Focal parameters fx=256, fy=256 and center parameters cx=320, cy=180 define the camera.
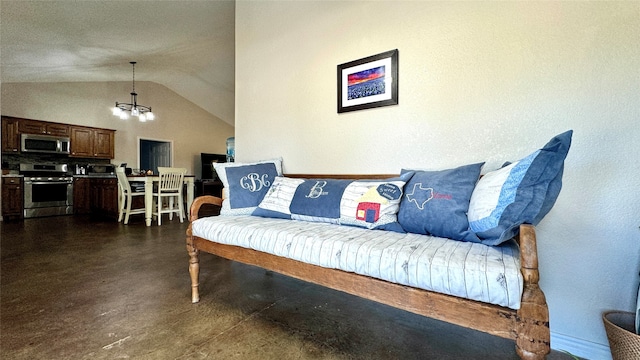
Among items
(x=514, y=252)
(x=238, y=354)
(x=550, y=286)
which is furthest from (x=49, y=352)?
(x=550, y=286)

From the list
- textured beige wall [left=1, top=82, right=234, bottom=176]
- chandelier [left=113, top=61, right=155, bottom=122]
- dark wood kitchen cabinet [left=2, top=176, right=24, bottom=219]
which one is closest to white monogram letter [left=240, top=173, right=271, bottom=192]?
chandelier [left=113, top=61, right=155, bottom=122]

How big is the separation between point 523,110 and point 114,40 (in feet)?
18.4

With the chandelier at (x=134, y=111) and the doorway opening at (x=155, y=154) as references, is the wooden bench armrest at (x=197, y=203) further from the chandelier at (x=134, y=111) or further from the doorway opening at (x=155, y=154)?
the doorway opening at (x=155, y=154)

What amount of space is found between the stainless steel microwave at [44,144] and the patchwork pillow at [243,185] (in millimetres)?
5819

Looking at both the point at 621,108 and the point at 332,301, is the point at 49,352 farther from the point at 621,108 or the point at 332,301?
the point at 621,108

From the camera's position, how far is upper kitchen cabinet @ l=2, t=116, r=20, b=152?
491 cm

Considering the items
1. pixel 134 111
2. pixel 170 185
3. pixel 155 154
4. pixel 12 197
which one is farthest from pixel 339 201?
pixel 155 154

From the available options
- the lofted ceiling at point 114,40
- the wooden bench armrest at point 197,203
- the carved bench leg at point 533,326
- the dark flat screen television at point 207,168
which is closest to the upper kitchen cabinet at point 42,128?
the lofted ceiling at point 114,40

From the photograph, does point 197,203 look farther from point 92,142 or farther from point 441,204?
point 92,142

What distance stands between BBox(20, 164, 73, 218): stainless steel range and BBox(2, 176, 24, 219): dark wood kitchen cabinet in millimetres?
63

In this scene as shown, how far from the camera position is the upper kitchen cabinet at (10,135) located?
4.91 m

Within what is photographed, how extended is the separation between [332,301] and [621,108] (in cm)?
186

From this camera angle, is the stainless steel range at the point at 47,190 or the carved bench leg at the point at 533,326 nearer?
the carved bench leg at the point at 533,326

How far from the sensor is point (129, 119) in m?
6.85
